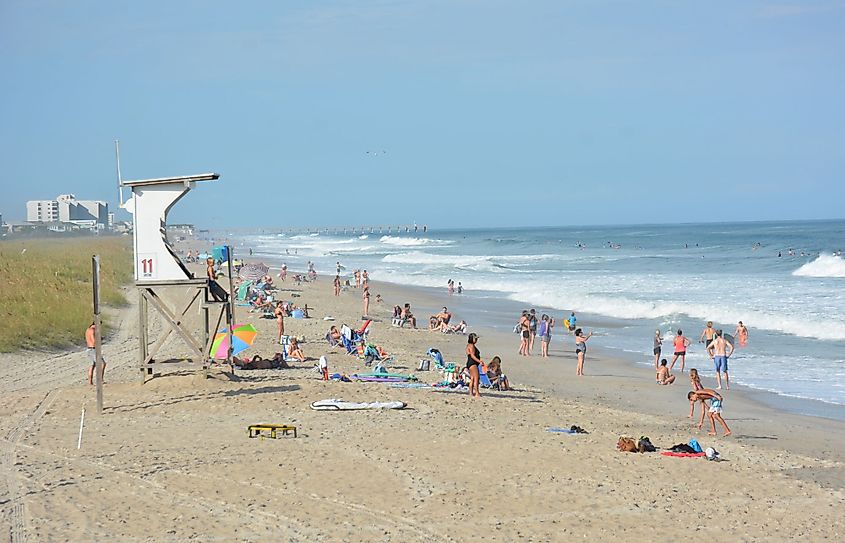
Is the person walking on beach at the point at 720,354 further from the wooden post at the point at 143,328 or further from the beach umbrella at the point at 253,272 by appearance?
the beach umbrella at the point at 253,272

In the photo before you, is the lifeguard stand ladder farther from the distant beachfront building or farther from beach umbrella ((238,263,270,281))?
the distant beachfront building

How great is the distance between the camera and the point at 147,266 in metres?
13.8

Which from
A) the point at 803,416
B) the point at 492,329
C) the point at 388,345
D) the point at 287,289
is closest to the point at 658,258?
the point at 287,289

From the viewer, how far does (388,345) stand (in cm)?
2241

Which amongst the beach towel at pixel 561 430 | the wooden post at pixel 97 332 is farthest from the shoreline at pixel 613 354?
the wooden post at pixel 97 332

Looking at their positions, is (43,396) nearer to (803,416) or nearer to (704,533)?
(704,533)

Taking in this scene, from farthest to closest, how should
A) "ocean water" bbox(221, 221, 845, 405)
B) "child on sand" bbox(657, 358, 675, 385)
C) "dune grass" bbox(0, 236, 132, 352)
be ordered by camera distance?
1. "ocean water" bbox(221, 221, 845, 405)
2. "dune grass" bbox(0, 236, 132, 352)
3. "child on sand" bbox(657, 358, 675, 385)

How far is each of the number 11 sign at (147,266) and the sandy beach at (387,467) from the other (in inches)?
69.7

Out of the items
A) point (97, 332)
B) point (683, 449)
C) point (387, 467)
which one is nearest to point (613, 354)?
point (683, 449)

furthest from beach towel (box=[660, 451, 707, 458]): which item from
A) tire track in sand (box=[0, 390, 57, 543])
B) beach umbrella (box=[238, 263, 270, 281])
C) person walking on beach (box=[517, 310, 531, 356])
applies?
beach umbrella (box=[238, 263, 270, 281])

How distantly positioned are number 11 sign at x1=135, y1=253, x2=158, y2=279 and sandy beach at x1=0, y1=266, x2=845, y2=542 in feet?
5.81

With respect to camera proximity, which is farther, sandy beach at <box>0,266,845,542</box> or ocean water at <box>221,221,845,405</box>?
ocean water at <box>221,221,845,405</box>

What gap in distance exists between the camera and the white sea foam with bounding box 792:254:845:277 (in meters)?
48.1

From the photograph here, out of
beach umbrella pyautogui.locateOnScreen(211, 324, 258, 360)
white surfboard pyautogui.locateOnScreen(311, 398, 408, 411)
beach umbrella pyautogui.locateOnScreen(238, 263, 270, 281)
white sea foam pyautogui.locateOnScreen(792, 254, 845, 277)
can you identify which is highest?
beach umbrella pyautogui.locateOnScreen(211, 324, 258, 360)
